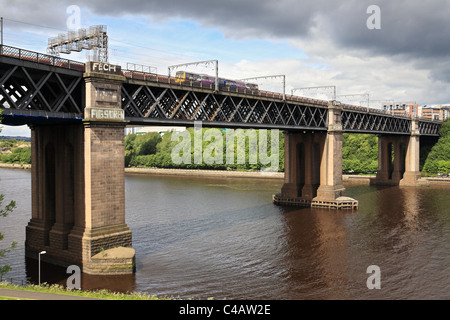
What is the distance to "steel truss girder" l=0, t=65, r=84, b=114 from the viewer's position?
2580 cm

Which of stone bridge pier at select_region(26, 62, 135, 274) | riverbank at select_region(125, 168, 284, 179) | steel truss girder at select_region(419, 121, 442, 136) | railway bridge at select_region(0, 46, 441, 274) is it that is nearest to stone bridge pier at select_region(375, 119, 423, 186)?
steel truss girder at select_region(419, 121, 442, 136)

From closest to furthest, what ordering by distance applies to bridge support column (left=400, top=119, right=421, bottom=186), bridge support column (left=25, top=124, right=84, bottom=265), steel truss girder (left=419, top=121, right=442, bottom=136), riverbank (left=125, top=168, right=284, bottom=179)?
bridge support column (left=25, top=124, right=84, bottom=265) < bridge support column (left=400, top=119, right=421, bottom=186) < steel truss girder (left=419, top=121, right=442, bottom=136) < riverbank (left=125, top=168, right=284, bottom=179)

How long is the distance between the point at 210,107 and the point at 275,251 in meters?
15.9

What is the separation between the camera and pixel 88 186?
29.0 m

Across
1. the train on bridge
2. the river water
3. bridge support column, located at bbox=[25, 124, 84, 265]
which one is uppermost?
the train on bridge

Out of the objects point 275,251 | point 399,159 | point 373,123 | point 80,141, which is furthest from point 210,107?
point 399,159

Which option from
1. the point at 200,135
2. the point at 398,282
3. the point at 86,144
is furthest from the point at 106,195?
the point at 200,135

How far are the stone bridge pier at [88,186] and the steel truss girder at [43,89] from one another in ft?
3.81

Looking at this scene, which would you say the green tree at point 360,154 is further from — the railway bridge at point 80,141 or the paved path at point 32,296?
the paved path at point 32,296

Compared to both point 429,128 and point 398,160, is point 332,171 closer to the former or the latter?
point 398,160

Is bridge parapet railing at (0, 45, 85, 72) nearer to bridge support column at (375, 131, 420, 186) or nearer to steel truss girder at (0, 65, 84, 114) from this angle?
steel truss girder at (0, 65, 84, 114)

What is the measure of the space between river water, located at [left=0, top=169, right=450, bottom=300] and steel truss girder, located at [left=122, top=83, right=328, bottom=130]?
36.8 feet

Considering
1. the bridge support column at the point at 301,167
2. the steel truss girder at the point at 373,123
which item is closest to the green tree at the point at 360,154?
the steel truss girder at the point at 373,123

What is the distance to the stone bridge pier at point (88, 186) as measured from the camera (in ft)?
94.7
